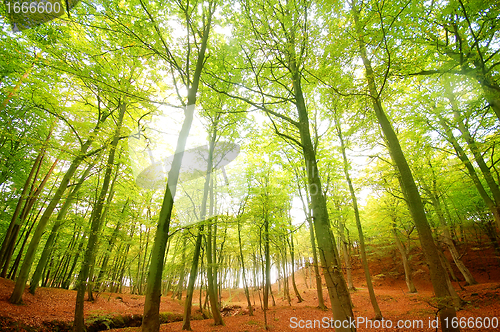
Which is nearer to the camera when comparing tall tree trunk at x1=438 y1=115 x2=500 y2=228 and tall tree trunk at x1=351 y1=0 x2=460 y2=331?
tall tree trunk at x1=351 y1=0 x2=460 y2=331

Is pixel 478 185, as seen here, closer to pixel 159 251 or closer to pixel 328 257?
pixel 328 257

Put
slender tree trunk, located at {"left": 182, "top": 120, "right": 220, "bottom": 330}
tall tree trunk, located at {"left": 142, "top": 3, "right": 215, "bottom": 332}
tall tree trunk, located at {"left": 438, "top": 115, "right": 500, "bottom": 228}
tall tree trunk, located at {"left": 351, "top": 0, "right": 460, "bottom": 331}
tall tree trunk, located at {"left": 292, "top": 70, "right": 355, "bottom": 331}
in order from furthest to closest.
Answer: slender tree trunk, located at {"left": 182, "top": 120, "right": 220, "bottom": 330}
tall tree trunk, located at {"left": 438, "top": 115, "right": 500, "bottom": 228}
tall tree trunk, located at {"left": 351, "top": 0, "right": 460, "bottom": 331}
tall tree trunk, located at {"left": 292, "top": 70, "right": 355, "bottom": 331}
tall tree trunk, located at {"left": 142, "top": 3, "right": 215, "bottom": 332}

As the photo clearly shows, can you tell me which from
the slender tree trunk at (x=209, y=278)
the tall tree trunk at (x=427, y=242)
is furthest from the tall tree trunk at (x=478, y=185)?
the slender tree trunk at (x=209, y=278)

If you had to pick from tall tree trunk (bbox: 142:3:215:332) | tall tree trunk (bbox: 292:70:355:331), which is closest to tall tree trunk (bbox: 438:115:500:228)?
tall tree trunk (bbox: 292:70:355:331)

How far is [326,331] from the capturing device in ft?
25.1

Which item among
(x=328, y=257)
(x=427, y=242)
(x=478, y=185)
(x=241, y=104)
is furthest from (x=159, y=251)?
(x=478, y=185)

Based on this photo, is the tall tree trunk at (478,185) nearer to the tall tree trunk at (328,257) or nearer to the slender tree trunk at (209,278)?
the tall tree trunk at (328,257)

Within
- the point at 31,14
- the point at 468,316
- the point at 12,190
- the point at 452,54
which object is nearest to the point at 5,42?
the point at 31,14

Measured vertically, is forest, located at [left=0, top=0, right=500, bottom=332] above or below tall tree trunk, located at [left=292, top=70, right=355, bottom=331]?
above

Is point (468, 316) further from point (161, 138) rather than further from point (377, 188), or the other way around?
point (161, 138)

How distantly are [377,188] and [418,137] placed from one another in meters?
3.26

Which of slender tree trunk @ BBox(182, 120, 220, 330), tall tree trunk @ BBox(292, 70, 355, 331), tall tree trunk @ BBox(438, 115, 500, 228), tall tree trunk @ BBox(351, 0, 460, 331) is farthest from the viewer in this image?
slender tree trunk @ BBox(182, 120, 220, 330)

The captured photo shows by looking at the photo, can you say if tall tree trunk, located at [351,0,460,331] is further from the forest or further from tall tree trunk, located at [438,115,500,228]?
tall tree trunk, located at [438,115,500,228]

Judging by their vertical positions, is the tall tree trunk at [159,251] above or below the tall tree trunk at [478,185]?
below
